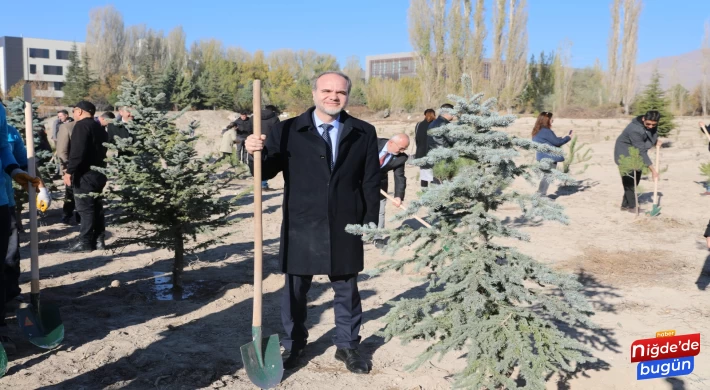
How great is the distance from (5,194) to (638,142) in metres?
9.09

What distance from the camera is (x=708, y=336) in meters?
4.80

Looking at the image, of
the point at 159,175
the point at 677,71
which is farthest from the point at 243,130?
the point at 677,71

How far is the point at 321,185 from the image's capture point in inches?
151

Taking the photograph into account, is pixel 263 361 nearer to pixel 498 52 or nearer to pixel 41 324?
pixel 41 324

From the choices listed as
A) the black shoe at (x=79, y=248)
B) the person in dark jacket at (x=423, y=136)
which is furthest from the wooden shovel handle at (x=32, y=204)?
the person in dark jacket at (x=423, y=136)

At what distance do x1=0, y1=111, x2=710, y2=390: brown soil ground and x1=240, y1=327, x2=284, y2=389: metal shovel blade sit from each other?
20cm

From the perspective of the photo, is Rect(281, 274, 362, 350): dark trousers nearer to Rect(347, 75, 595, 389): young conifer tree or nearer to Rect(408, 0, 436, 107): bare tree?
Rect(347, 75, 595, 389): young conifer tree

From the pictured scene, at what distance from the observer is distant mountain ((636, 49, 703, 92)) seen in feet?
134

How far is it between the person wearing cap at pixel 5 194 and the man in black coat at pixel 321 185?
5.62 ft

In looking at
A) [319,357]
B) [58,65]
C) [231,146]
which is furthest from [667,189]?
[58,65]

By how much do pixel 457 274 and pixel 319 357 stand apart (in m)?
1.49

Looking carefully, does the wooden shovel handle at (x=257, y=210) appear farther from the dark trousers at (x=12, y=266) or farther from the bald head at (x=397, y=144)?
the bald head at (x=397, y=144)

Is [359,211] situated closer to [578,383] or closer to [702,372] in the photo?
[578,383]

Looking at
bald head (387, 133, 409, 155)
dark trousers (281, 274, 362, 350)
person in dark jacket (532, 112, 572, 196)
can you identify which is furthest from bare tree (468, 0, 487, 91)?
dark trousers (281, 274, 362, 350)
